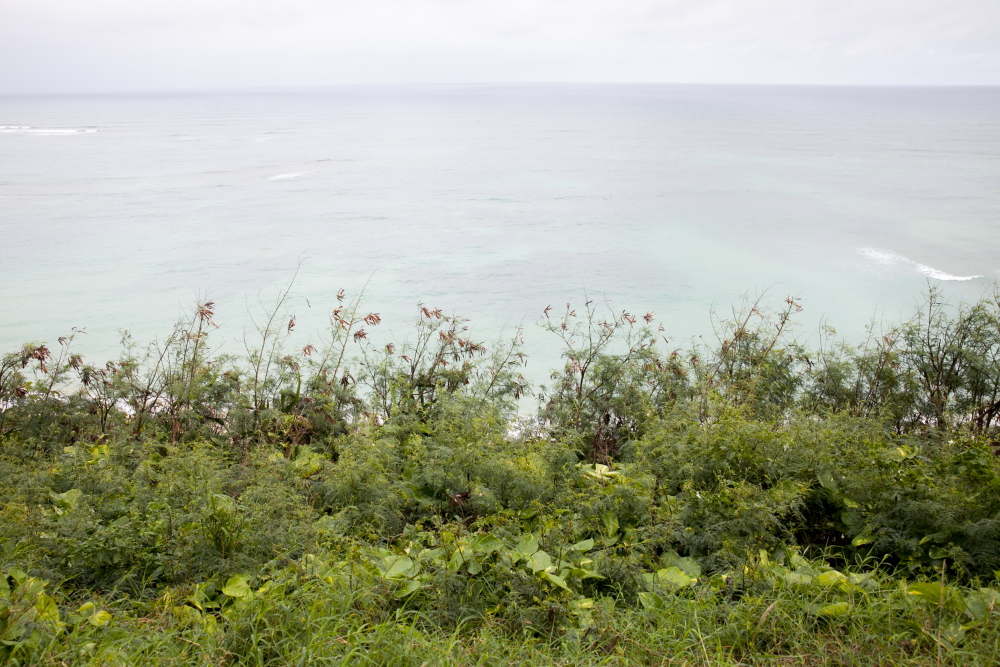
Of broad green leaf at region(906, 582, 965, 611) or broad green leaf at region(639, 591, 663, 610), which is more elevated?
broad green leaf at region(906, 582, 965, 611)

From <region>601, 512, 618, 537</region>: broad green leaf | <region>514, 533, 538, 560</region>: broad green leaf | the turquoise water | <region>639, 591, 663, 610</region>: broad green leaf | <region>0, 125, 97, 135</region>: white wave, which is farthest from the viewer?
<region>0, 125, 97, 135</region>: white wave

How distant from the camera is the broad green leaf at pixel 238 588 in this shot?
290cm

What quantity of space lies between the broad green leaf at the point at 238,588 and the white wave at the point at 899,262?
47.4ft

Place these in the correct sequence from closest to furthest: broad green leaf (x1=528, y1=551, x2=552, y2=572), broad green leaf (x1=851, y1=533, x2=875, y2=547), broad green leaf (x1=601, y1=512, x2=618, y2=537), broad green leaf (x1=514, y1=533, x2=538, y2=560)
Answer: broad green leaf (x1=528, y1=551, x2=552, y2=572) → broad green leaf (x1=514, y1=533, x2=538, y2=560) → broad green leaf (x1=851, y1=533, x2=875, y2=547) → broad green leaf (x1=601, y1=512, x2=618, y2=537)

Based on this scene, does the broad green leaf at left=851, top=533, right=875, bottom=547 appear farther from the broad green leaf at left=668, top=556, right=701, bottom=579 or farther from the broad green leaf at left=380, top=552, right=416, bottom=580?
the broad green leaf at left=380, top=552, right=416, bottom=580

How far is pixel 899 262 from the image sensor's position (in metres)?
14.6

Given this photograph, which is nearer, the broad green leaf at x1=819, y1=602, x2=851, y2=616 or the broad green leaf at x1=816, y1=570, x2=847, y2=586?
the broad green leaf at x1=819, y1=602, x2=851, y2=616

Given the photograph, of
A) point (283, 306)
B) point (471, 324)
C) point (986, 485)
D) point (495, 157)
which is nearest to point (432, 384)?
point (986, 485)

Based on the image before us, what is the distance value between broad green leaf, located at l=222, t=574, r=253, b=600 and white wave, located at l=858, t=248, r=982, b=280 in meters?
14.4

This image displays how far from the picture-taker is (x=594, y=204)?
834 inches

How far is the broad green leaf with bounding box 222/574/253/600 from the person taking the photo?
2.90 metres

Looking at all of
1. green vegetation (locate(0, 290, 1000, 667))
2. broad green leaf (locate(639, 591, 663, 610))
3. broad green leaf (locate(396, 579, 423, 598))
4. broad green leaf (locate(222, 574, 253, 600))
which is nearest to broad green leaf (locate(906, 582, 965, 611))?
green vegetation (locate(0, 290, 1000, 667))

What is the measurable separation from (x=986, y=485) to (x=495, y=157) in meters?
31.4

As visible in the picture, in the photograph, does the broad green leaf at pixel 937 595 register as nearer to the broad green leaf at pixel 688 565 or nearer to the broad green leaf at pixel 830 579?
the broad green leaf at pixel 830 579
